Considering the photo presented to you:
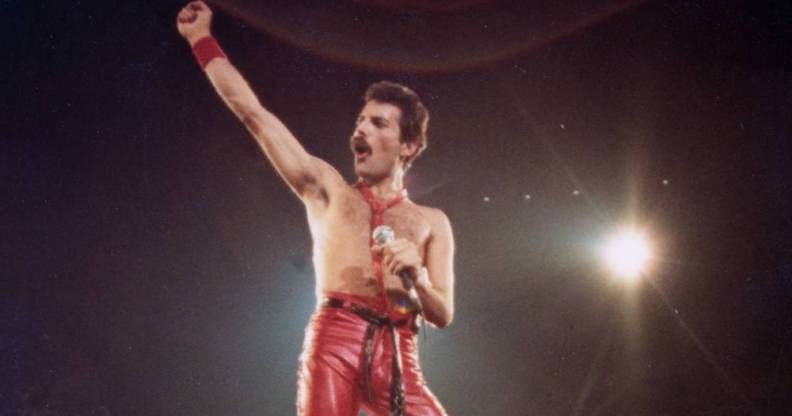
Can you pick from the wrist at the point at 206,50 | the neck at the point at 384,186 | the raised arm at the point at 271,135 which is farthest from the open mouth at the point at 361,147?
the wrist at the point at 206,50

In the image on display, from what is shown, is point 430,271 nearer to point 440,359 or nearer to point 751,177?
point 440,359

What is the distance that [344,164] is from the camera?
5766 millimetres

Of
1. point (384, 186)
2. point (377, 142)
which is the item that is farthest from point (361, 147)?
point (384, 186)

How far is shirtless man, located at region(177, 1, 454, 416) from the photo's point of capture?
2.22 m

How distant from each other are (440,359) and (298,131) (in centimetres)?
245

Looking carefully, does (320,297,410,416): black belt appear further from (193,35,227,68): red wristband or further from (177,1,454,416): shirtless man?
(193,35,227,68): red wristband

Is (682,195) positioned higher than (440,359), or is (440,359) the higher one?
(682,195)

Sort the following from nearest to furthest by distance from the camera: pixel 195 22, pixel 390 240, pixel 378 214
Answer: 1. pixel 390 240
2. pixel 378 214
3. pixel 195 22

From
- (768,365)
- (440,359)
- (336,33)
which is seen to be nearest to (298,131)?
(336,33)

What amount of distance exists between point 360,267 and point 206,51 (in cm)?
105

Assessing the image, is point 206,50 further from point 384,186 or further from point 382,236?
point 382,236

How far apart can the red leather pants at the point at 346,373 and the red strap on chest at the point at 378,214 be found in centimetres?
5

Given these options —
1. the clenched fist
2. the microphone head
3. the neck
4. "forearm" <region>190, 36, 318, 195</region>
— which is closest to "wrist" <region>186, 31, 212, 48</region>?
the clenched fist

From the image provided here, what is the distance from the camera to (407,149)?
2.97 m
